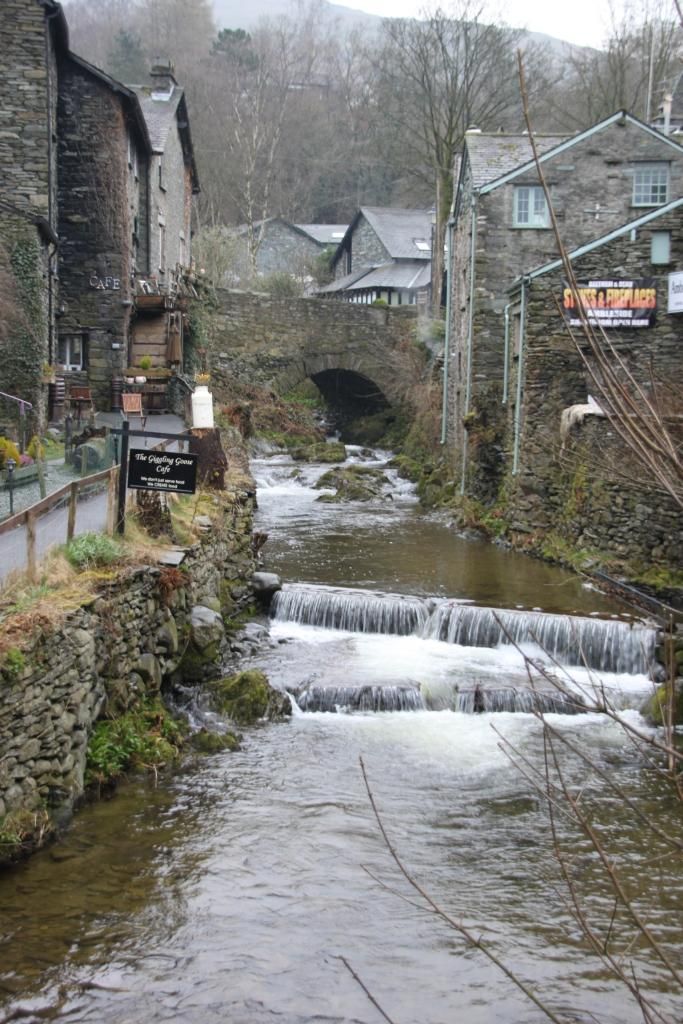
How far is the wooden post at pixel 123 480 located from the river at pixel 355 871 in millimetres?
2640

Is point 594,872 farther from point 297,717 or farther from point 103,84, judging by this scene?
point 103,84

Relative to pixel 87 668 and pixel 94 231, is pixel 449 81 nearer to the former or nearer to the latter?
pixel 94 231

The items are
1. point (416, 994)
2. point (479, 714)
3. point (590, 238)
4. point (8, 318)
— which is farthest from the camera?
point (590, 238)

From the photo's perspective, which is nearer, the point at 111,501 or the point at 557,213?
the point at 111,501

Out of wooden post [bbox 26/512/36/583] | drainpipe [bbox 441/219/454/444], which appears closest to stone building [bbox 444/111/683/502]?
drainpipe [bbox 441/219/454/444]

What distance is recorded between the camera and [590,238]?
24438mm

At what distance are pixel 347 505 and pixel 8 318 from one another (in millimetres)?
8811

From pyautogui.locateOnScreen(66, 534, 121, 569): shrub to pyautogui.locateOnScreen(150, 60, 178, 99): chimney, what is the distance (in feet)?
82.8

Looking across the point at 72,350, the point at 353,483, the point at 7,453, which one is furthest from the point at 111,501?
the point at 72,350

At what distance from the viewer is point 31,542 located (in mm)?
9461

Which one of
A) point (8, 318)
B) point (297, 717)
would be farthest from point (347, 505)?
point (297, 717)

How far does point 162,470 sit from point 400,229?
4335cm

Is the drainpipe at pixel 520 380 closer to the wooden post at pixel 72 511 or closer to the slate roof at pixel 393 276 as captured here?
the wooden post at pixel 72 511

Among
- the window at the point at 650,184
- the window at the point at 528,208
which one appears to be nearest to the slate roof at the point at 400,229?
the window at the point at 528,208
